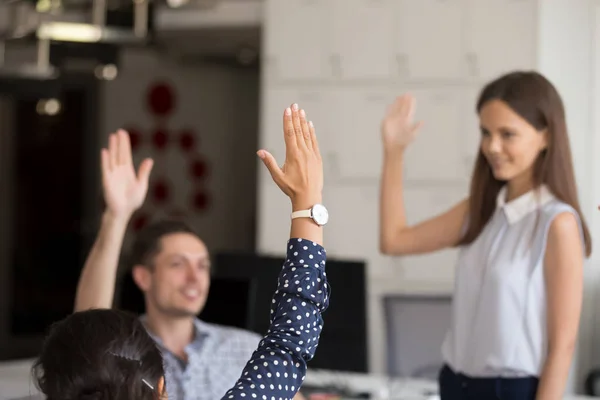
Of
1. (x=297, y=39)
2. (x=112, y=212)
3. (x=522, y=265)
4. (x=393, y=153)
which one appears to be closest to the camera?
(x=522, y=265)

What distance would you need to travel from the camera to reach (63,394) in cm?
136

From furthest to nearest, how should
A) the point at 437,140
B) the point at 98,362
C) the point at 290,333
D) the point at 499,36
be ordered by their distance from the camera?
the point at 437,140 → the point at 499,36 → the point at 290,333 → the point at 98,362

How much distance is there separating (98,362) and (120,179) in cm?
115

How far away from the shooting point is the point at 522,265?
7.40 feet

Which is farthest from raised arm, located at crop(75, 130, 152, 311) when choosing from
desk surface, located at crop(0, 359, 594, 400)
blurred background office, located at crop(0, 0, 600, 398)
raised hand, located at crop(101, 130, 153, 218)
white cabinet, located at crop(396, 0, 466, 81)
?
white cabinet, located at crop(396, 0, 466, 81)

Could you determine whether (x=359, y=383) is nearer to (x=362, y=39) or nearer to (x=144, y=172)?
(x=144, y=172)

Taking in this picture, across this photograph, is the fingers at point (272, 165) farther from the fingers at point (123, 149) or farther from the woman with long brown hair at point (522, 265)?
the fingers at point (123, 149)

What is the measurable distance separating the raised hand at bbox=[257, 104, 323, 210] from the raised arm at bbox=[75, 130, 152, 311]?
99cm

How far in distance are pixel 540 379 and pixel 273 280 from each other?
126 cm

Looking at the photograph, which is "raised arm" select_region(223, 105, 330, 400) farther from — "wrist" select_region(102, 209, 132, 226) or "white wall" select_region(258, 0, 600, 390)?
"white wall" select_region(258, 0, 600, 390)

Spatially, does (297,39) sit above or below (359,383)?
above

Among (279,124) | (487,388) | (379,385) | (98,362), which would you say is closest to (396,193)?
(487,388)

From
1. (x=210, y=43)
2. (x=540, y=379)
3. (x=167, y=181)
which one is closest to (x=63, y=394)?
(x=540, y=379)

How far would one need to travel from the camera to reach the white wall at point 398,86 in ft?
16.1
